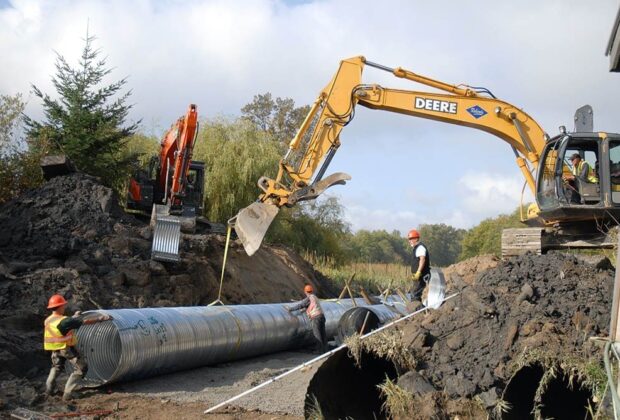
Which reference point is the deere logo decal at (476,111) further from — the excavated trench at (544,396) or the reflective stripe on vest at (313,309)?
the excavated trench at (544,396)

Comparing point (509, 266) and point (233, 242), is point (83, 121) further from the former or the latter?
point (509, 266)

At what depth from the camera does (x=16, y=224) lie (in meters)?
15.6

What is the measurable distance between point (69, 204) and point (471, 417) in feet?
38.8

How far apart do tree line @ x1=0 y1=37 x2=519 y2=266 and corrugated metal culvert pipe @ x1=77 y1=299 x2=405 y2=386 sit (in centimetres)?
1136

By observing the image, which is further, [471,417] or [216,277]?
[216,277]

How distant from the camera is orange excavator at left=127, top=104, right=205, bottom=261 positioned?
15.8 metres

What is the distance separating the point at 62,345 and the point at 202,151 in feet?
69.9

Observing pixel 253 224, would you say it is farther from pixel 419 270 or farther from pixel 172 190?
pixel 172 190

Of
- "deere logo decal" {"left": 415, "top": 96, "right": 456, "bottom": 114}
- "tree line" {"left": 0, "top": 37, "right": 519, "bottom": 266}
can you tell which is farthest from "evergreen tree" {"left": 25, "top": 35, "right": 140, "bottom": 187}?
"deere logo decal" {"left": 415, "top": 96, "right": 456, "bottom": 114}

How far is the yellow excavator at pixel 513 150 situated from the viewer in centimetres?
1145

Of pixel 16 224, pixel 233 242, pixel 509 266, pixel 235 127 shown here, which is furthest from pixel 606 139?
pixel 235 127

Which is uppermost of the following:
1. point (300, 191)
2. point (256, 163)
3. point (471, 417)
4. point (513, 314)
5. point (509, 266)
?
point (256, 163)

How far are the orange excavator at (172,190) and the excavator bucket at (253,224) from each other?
3.31m

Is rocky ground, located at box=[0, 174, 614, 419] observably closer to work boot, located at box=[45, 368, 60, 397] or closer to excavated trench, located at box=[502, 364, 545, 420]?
excavated trench, located at box=[502, 364, 545, 420]
